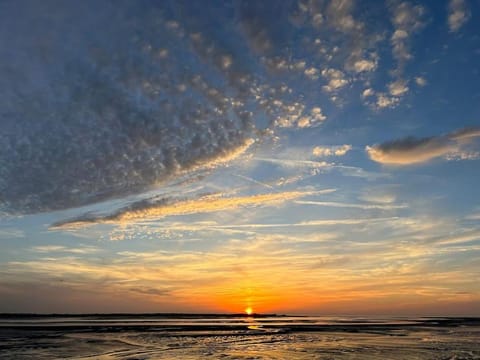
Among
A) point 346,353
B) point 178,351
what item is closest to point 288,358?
point 346,353

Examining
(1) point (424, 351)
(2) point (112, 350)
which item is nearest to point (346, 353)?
(1) point (424, 351)

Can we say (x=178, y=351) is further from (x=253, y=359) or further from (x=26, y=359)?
(x=26, y=359)

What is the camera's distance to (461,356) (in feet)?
103

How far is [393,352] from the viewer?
111 feet

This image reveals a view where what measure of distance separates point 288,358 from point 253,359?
2643 millimetres

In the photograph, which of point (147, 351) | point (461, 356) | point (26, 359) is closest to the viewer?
point (26, 359)

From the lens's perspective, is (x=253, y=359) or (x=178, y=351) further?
(x=178, y=351)

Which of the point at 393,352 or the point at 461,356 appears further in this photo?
the point at 393,352

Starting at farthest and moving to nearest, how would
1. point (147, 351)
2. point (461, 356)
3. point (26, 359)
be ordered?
1. point (147, 351)
2. point (461, 356)
3. point (26, 359)

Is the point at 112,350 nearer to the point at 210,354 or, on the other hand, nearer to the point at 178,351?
the point at 178,351

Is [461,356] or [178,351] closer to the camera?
[461,356]

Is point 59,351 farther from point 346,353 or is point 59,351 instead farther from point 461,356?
point 461,356

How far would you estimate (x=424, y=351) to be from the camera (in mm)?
34719

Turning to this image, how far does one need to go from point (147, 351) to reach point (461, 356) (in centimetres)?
2402
